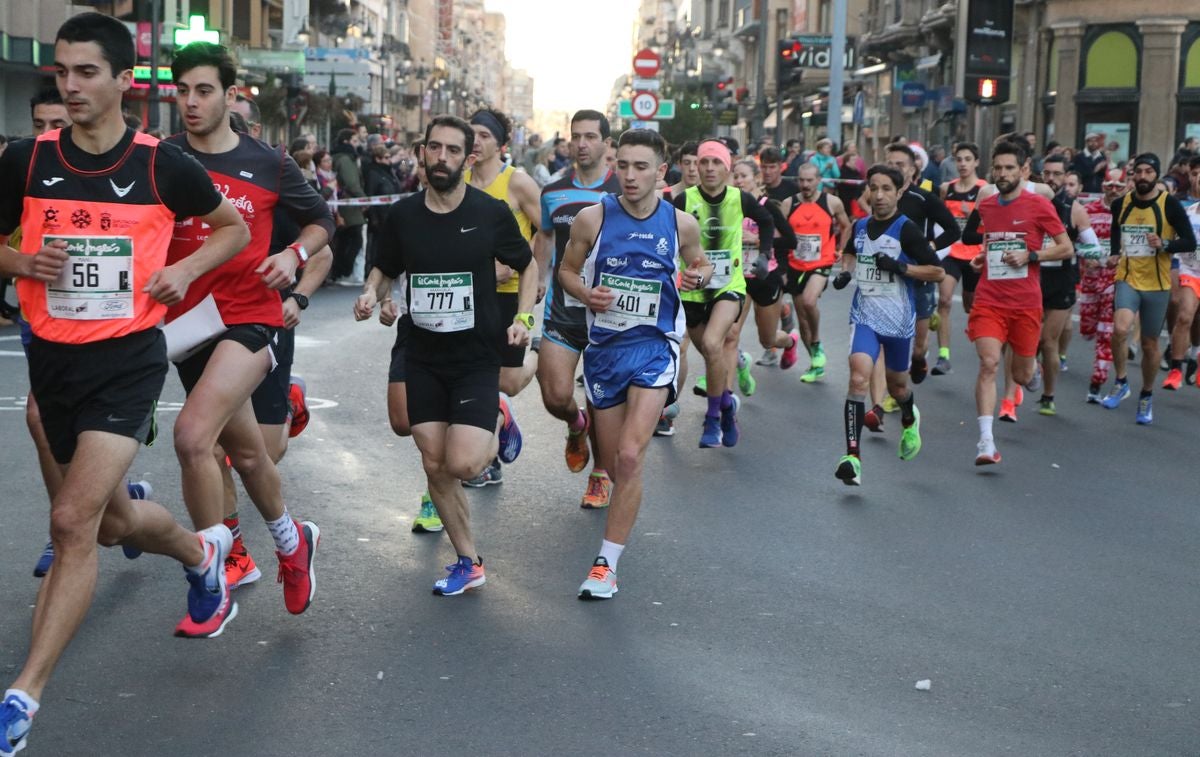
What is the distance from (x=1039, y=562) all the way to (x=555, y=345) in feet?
8.97

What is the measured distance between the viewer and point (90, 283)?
4957mm

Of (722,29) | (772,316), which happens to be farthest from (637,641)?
(722,29)

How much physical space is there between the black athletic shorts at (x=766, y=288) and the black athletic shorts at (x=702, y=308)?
2000 mm

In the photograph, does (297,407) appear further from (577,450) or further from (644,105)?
(644,105)

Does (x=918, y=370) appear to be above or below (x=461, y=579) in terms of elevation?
above

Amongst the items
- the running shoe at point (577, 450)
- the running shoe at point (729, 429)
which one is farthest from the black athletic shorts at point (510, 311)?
the running shoe at point (729, 429)

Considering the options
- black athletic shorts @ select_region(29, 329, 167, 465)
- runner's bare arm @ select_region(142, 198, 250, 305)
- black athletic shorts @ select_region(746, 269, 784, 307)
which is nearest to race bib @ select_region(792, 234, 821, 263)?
black athletic shorts @ select_region(746, 269, 784, 307)

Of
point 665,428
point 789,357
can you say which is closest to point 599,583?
point 665,428

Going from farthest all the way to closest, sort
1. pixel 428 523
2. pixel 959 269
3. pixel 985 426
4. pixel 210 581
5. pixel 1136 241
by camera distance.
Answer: pixel 959 269 < pixel 1136 241 < pixel 985 426 < pixel 428 523 < pixel 210 581

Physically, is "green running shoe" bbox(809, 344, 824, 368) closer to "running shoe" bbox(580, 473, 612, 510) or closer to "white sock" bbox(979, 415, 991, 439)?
"white sock" bbox(979, 415, 991, 439)

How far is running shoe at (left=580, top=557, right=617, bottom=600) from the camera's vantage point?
263 inches

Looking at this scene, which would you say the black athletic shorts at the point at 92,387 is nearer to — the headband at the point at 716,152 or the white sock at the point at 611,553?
the white sock at the point at 611,553

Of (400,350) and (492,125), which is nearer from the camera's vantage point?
(400,350)

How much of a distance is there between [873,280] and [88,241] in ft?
19.8
